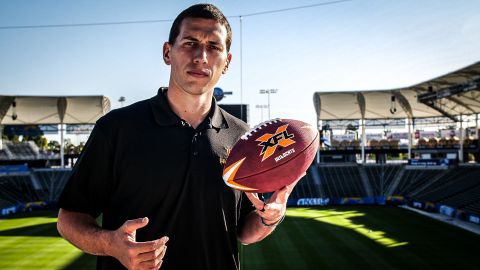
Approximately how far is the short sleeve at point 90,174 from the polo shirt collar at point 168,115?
374 millimetres

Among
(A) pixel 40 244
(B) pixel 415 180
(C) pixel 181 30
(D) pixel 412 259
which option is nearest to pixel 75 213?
Result: (C) pixel 181 30

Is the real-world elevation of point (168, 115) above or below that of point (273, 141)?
above

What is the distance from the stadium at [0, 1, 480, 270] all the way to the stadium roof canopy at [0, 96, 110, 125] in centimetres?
14

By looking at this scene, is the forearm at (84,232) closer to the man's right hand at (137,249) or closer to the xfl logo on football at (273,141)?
the man's right hand at (137,249)

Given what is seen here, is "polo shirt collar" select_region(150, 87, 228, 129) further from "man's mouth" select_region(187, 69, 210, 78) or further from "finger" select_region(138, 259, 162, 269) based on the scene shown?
"finger" select_region(138, 259, 162, 269)

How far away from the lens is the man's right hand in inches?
68.2

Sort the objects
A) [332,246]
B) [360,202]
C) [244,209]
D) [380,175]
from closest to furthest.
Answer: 1. [244,209]
2. [332,246]
3. [360,202]
4. [380,175]

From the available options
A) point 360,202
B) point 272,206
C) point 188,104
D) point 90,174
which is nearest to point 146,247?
point 90,174

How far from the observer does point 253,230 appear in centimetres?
274

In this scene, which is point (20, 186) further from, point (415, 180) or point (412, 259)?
point (415, 180)

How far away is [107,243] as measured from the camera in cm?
191

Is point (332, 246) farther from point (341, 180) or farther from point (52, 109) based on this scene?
point (52, 109)

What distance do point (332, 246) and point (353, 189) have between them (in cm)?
2057

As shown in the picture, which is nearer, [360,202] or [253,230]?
[253,230]
